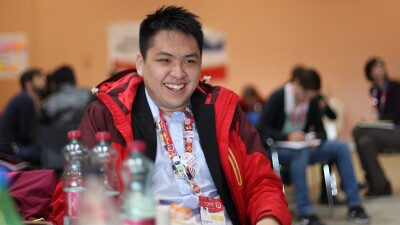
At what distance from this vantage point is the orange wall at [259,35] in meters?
9.38

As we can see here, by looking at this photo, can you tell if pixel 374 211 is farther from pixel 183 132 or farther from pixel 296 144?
pixel 183 132

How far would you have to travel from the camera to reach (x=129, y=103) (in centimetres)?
197

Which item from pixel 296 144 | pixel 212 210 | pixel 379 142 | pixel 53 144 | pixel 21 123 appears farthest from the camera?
pixel 379 142

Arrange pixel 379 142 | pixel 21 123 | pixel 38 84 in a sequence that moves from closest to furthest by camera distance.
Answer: pixel 21 123, pixel 379 142, pixel 38 84

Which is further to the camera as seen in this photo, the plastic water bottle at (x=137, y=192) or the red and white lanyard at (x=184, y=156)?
the red and white lanyard at (x=184, y=156)

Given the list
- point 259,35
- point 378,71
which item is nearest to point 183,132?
point 378,71

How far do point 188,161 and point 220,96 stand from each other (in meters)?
0.28

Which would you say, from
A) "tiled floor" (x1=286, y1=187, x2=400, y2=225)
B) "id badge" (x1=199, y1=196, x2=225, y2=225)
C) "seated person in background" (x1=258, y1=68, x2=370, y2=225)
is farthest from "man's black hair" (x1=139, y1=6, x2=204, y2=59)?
"tiled floor" (x1=286, y1=187, x2=400, y2=225)

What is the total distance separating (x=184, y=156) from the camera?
6.38ft

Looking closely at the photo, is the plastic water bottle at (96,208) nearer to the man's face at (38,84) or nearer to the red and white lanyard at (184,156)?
the red and white lanyard at (184,156)

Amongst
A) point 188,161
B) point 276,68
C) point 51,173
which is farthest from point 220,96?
point 276,68

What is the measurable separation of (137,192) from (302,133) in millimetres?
3784

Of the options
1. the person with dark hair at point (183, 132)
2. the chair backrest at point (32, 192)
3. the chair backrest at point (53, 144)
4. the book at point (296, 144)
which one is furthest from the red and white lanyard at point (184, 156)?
the book at point (296, 144)

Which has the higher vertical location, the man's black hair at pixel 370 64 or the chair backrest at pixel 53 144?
the man's black hair at pixel 370 64
